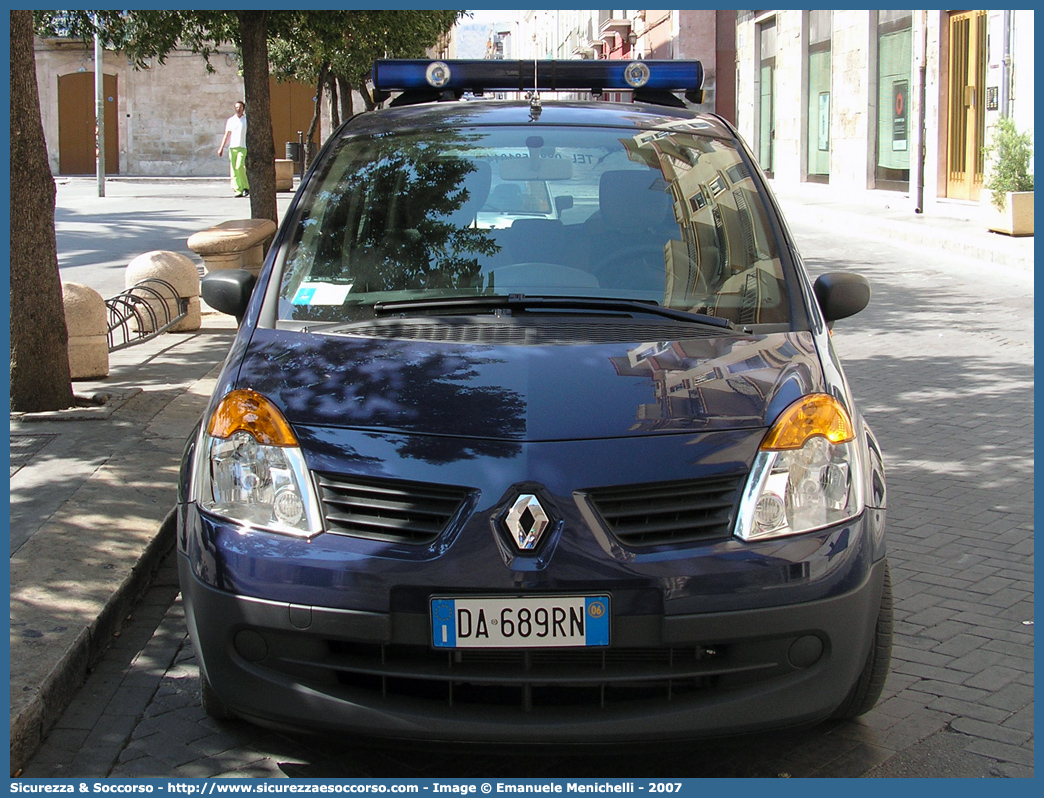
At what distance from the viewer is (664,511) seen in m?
2.92

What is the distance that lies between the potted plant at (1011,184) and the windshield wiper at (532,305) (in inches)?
545

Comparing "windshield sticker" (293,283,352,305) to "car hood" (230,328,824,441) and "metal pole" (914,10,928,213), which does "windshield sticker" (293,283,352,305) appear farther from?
"metal pole" (914,10,928,213)

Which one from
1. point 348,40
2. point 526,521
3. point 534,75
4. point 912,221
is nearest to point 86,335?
point 534,75

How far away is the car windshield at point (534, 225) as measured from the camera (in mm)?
3889

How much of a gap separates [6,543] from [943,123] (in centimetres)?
2058

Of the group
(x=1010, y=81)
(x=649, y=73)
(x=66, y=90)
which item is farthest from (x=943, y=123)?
(x=66, y=90)

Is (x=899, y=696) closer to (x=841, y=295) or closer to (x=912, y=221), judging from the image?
(x=841, y=295)

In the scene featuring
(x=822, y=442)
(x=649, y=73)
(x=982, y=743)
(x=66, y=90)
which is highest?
(x=66, y=90)

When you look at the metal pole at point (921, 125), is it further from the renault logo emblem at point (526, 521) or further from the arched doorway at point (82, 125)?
the arched doorway at point (82, 125)

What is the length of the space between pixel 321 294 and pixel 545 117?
1.15m

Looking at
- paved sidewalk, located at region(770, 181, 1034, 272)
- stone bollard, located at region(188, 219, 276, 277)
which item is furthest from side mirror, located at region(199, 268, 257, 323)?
paved sidewalk, located at region(770, 181, 1034, 272)

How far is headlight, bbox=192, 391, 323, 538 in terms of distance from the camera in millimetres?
3025

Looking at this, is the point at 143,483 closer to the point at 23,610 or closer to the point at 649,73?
the point at 23,610

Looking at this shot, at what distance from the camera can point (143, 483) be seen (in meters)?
5.70
